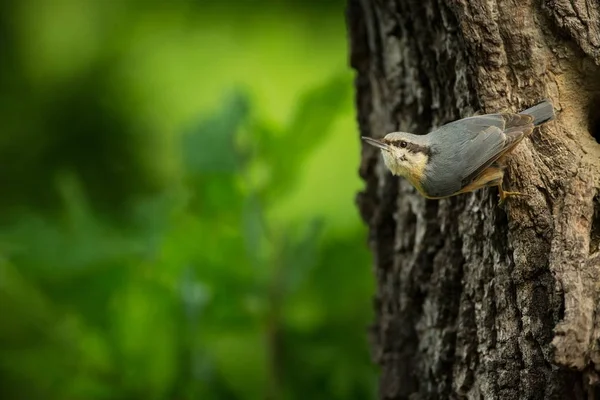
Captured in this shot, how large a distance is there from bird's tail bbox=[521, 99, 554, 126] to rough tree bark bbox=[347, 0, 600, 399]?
0.21 feet

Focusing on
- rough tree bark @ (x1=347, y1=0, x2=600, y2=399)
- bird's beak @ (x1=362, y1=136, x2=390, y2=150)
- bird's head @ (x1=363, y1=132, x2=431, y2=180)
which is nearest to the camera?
rough tree bark @ (x1=347, y1=0, x2=600, y2=399)

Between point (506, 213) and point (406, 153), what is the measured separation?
1.18 feet

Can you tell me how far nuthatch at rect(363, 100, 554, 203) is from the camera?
7.42 feet

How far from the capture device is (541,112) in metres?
2.27

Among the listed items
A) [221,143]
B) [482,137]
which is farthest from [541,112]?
[221,143]

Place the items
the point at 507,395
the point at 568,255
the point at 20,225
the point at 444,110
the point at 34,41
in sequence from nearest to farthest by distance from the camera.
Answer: the point at 568,255 → the point at 507,395 → the point at 444,110 → the point at 20,225 → the point at 34,41

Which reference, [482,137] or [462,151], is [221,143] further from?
[482,137]

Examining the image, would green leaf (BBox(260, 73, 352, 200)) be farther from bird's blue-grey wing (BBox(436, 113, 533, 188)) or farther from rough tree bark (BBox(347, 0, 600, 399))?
bird's blue-grey wing (BBox(436, 113, 533, 188))

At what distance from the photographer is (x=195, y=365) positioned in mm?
3441

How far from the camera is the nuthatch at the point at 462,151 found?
7.42 ft

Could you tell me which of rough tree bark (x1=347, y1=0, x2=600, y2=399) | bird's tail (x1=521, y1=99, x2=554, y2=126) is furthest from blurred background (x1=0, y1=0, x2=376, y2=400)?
bird's tail (x1=521, y1=99, x2=554, y2=126)

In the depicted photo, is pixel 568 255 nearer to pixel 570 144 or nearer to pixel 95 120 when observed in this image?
pixel 570 144

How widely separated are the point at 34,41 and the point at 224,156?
7.13 ft

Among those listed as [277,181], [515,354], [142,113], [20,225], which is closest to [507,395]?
[515,354]
